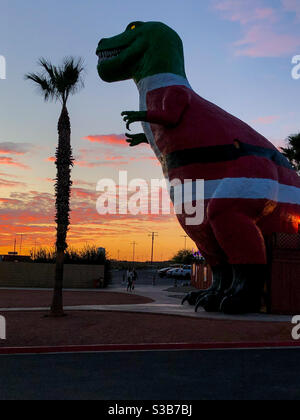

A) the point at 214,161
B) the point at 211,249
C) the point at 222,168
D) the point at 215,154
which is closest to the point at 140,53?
the point at 215,154

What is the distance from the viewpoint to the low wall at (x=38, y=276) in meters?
31.4

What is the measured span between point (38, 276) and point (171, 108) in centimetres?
2139

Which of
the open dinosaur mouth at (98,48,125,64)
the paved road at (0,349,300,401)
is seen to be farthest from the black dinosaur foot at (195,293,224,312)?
the open dinosaur mouth at (98,48,125,64)

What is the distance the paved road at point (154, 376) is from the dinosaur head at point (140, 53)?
9.01 meters

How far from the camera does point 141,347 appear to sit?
8.41m

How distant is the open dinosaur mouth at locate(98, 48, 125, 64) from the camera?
14.8m

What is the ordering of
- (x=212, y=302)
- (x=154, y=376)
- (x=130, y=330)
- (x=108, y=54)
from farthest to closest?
(x=108, y=54)
(x=212, y=302)
(x=130, y=330)
(x=154, y=376)

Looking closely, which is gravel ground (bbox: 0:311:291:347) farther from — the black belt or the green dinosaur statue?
the black belt

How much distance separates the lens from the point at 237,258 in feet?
41.2

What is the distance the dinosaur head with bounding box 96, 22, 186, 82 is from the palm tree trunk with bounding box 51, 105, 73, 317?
6.90 ft

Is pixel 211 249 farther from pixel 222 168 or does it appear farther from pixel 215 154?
pixel 215 154

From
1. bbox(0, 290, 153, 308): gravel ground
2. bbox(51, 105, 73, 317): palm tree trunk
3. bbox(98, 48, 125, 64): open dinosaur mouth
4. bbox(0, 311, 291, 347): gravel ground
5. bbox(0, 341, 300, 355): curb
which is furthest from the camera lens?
bbox(0, 290, 153, 308): gravel ground

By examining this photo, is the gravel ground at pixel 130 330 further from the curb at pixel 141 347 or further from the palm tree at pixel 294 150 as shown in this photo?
the palm tree at pixel 294 150
